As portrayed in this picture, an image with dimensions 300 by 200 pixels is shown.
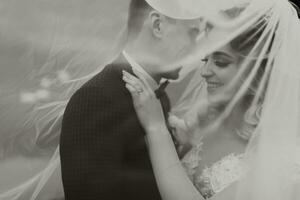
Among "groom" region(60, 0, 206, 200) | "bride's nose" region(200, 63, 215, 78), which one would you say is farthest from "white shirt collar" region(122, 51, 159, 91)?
"bride's nose" region(200, 63, 215, 78)

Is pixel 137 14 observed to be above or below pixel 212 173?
above

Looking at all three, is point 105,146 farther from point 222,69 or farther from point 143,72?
point 222,69

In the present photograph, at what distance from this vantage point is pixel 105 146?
1.22m

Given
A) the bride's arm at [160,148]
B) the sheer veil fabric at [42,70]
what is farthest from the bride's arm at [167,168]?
the sheer veil fabric at [42,70]

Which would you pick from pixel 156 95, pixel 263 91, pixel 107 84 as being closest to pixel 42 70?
pixel 107 84

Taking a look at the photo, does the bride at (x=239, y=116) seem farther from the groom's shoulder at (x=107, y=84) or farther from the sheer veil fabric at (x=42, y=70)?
the sheer veil fabric at (x=42, y=70)

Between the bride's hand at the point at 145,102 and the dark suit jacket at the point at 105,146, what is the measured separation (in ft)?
0.04

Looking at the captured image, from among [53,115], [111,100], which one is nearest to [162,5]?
[111,100]

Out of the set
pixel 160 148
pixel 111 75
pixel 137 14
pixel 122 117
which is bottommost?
pixel 160 148

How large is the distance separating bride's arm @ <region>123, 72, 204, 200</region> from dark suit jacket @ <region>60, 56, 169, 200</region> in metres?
0.02

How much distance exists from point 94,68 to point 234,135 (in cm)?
38

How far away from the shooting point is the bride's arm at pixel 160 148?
1244 mm

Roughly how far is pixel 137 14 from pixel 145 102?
22cm

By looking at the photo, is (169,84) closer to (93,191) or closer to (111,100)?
(111,100)
